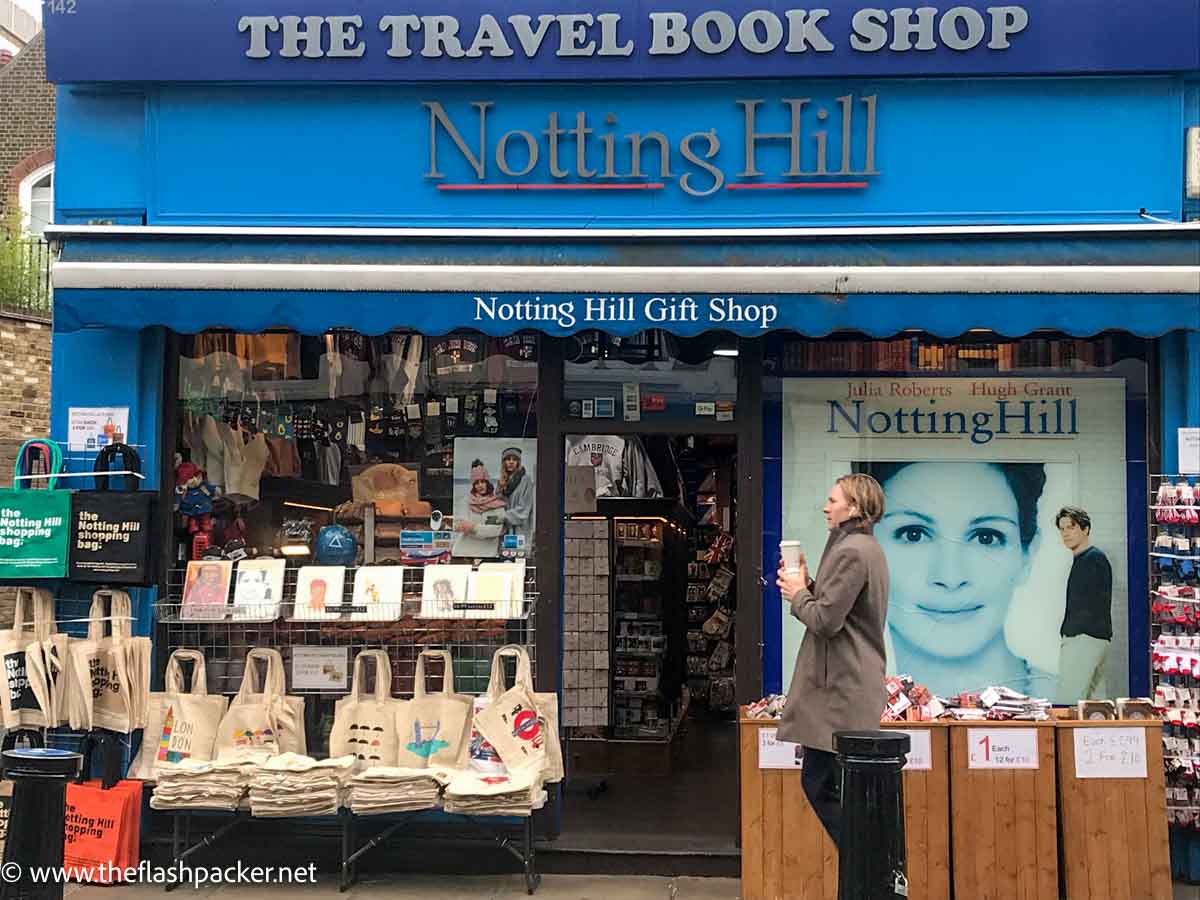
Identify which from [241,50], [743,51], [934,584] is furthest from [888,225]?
[241,50]

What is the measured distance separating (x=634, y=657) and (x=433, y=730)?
290cm

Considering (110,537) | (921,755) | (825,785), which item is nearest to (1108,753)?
(921,755)

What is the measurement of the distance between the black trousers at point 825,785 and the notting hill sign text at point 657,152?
128 inches

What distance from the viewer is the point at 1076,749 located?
22.8ft

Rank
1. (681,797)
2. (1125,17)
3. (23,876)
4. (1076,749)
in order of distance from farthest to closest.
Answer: (681,797) → (1125,17) → (1076,749) → (23,876)

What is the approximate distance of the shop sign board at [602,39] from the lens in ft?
25.0

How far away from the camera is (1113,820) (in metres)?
6.91

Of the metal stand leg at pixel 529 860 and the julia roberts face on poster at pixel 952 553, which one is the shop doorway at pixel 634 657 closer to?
the metal stand leg at pixel 529 860

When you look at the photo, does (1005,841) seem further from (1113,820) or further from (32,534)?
(32,534)

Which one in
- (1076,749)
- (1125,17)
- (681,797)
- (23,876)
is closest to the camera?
(23,876)

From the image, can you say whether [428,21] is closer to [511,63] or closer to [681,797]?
Answer: [511,63]

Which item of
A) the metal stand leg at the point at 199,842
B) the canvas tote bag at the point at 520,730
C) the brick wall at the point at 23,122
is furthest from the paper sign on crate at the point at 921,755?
the brick wall at the point at 23,122

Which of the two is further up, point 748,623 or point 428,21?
point 428,21

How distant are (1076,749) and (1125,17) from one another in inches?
153
